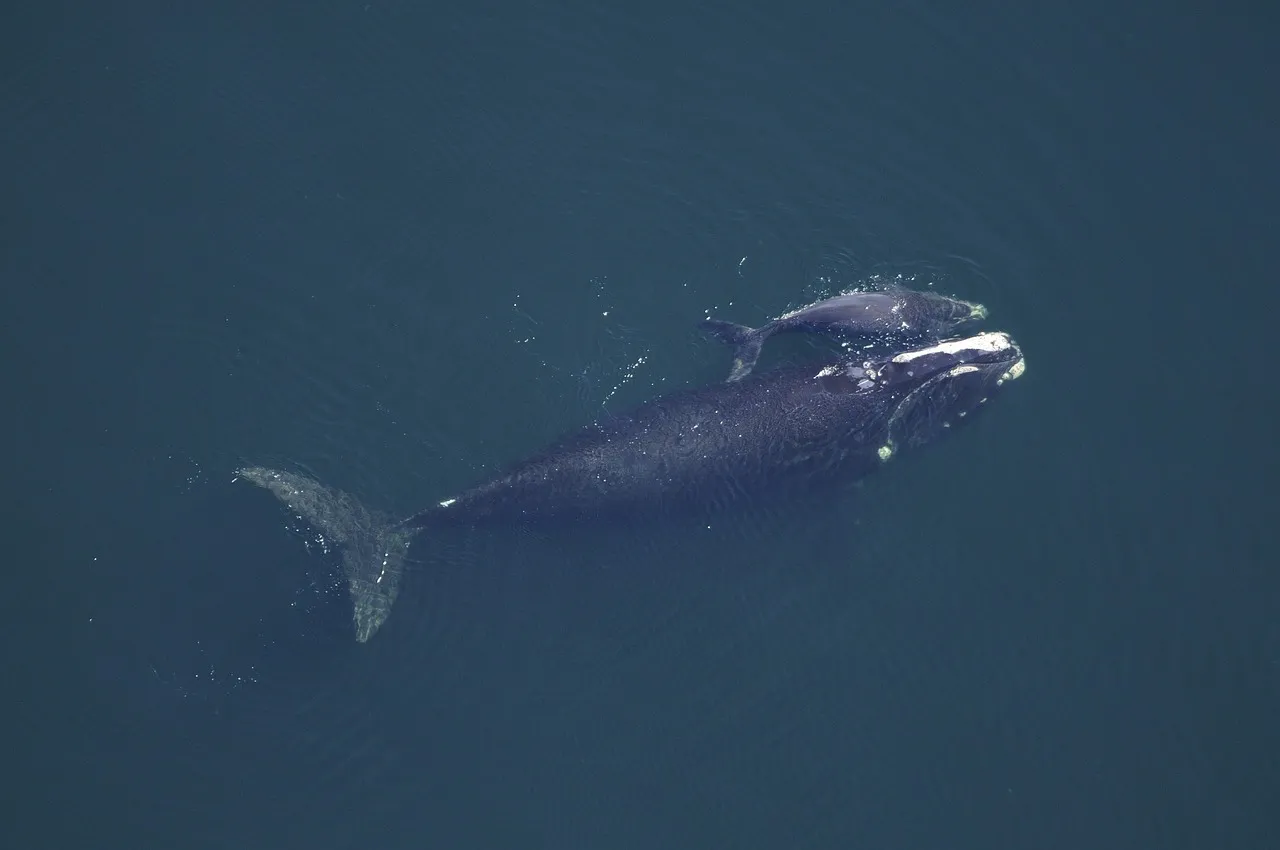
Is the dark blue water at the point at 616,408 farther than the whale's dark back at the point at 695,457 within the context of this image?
No

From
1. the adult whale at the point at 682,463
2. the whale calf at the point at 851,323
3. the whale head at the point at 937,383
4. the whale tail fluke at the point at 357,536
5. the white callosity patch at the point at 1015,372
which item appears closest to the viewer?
the whale tail fluke at the point at 357,536

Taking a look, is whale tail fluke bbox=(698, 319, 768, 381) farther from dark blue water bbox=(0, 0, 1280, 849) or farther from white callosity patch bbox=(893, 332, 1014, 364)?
white callosity patch bbox=(893, 332, 1014, 364)

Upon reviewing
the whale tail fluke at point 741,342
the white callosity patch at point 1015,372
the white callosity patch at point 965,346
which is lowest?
the white callosity patch at point 1015,372

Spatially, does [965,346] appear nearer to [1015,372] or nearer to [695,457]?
[1015,372]

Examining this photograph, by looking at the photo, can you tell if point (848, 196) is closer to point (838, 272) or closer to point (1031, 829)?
point (838, 272)

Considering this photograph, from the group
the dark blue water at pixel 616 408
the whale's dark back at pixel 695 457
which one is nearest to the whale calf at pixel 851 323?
the dark blue water at pixel 616 408

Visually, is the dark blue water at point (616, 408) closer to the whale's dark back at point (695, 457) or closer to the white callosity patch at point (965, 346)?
the whale's dark back at point (695, 457)
